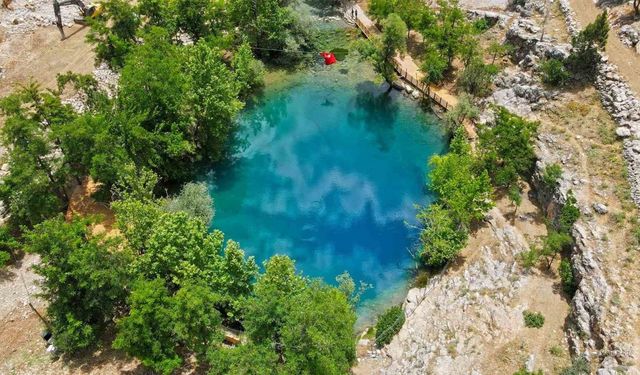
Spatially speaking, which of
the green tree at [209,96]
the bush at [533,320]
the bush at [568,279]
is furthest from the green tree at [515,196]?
the green tree at [209,96]

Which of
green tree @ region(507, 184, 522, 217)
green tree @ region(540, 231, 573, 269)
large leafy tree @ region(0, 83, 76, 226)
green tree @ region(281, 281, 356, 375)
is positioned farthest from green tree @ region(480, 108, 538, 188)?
large leafy tree @ region(0, 83, 76, 226)

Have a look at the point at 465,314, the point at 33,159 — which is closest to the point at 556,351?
the point at 465,314

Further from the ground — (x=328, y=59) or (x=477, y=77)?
(x=477, y=77)

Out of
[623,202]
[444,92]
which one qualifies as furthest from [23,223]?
[623,202]

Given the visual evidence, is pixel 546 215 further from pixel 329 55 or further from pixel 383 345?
pixel 329 55

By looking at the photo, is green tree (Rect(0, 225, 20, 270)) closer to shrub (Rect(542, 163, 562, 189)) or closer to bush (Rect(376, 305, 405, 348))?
bush (Rect(376, 305, 405, 348))

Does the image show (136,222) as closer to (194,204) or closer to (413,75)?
(194,204)
